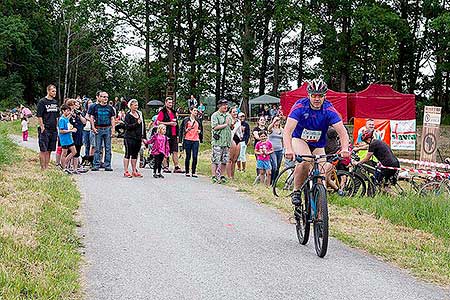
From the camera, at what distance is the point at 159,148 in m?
14.8

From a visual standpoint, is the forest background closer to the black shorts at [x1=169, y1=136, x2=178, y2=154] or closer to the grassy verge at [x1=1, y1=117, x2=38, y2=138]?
the grassy verge at [x1=1, y1=117, x2=38, y2=138]

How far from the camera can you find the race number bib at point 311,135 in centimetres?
743

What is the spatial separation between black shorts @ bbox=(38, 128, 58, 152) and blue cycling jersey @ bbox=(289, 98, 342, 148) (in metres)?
7.26

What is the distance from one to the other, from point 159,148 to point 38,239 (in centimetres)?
839

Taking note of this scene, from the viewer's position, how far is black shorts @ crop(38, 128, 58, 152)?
13.0 metres

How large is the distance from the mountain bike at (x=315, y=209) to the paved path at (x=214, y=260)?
166mm

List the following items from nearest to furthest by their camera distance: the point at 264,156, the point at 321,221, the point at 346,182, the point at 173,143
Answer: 1. the point at 321,221
2. the point at 346,182
3. the point at 264,156
4. the point at 173,143

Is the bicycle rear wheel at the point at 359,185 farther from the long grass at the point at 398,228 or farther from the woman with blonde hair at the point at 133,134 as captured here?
the woman with blonde hair at the point at 133,134

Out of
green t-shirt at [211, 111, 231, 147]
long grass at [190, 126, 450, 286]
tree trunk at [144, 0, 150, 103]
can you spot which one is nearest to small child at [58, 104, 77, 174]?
green t-shirt at [211, 111, 231, 147]

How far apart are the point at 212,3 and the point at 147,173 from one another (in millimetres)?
38345

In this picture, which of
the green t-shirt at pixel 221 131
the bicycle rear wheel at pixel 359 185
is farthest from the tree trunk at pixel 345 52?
the bicycle rear wheel at pixel 359 185

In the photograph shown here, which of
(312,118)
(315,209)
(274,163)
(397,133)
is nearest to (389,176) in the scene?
(274,163)

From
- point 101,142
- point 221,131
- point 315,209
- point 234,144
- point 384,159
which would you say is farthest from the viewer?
point 101,142

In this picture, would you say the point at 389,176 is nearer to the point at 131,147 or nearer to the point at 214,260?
the point at 131,147
